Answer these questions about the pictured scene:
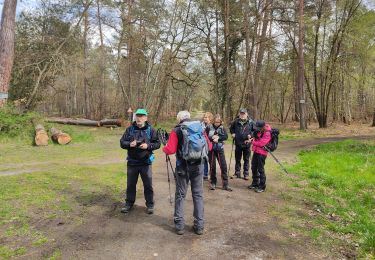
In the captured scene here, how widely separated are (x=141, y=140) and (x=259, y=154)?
336 centimetres

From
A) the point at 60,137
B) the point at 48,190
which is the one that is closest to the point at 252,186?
the point at 48,190

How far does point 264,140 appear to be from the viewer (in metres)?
8.33

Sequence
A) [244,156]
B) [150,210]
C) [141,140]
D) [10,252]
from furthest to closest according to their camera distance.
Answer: [244,156], [150,210], [141,140], [10,252]

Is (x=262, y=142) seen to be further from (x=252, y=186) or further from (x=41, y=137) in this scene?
(x=41, y=137)

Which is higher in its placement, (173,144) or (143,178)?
(173,144)

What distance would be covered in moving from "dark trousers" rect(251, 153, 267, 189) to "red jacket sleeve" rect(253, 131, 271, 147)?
250 millimetres

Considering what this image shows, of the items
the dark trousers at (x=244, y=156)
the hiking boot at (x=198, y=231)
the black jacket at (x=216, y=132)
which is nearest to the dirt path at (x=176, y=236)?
the hiking boot at (x=198, y=231)

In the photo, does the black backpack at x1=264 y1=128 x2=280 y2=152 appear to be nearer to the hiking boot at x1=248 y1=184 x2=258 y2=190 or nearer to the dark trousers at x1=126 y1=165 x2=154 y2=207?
the hiking boot at x1=248 y1=184 x2=258 y2=190

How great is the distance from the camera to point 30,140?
1552cm

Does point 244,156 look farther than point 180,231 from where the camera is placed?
Yes

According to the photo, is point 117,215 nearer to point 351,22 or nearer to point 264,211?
point 264,211

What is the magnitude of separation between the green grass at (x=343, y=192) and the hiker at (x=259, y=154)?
1.08 metres

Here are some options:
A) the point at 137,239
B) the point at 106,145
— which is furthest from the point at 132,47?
the point at 137,239

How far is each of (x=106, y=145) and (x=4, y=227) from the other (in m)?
11.0
